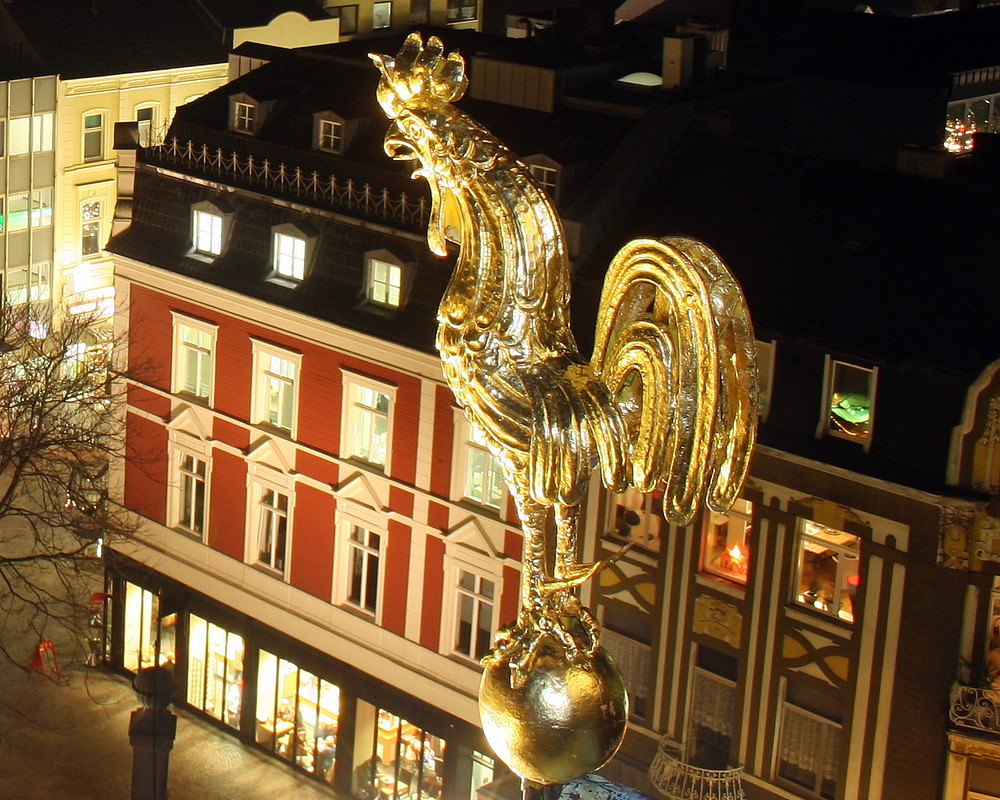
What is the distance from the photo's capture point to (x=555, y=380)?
1083cm

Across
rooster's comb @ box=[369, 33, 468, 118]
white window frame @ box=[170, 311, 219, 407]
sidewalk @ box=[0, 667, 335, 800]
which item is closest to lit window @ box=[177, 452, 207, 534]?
white window frame @ box=[170, 311, 219, 407]

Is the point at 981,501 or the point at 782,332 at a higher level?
the point at 782,332

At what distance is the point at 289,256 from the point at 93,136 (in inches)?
1044

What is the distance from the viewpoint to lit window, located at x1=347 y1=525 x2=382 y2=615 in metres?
41.0

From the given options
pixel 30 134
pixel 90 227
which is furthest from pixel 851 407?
pixel 90 227

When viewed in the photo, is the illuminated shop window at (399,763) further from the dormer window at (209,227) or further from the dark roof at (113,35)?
the dark roof at (113,35)

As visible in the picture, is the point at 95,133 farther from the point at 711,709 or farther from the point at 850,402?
the point at 850,402

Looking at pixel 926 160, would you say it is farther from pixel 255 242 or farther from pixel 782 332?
pixel 255 242

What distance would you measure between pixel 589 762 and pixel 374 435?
29554mm

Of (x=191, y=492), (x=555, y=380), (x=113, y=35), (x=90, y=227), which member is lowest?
(x=191, y=492)

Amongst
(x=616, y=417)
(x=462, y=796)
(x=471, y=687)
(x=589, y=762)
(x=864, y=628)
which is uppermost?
(x=616, y=417)

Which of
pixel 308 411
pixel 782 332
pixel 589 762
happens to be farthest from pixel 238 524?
pixel 589 762

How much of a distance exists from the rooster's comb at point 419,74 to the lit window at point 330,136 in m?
30.4

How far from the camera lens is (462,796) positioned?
4028 centimetres
